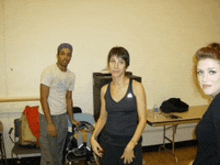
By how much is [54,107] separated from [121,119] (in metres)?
1.04

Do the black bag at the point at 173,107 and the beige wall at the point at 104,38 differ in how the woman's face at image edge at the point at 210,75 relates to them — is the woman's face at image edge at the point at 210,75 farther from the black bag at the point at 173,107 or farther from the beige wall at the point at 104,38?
the beige wall at the point at 104,38

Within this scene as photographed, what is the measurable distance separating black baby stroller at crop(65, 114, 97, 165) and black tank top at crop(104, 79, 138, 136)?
100 cm

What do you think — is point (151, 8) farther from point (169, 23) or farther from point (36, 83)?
point (36, 83)

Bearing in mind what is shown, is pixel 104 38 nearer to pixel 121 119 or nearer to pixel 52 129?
pixel 52 129

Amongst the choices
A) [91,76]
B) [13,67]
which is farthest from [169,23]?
[13,67]

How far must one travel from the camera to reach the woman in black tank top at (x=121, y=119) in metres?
1.43

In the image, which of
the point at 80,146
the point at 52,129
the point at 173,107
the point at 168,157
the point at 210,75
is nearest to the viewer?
the point at 210,75

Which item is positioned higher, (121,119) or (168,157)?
(121,119)

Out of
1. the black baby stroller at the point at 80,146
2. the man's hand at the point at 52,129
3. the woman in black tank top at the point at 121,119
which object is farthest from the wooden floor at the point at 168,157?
the woman in black tank top at the point at 121,119

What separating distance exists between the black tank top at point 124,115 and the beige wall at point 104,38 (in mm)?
1744

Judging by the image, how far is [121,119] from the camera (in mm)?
1460

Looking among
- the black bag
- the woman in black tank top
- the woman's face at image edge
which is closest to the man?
the woman in black tank top

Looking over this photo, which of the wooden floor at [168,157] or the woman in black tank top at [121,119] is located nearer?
the woman in black tank top at [121,119]

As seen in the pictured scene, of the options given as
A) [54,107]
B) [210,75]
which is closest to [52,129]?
[54,107]
